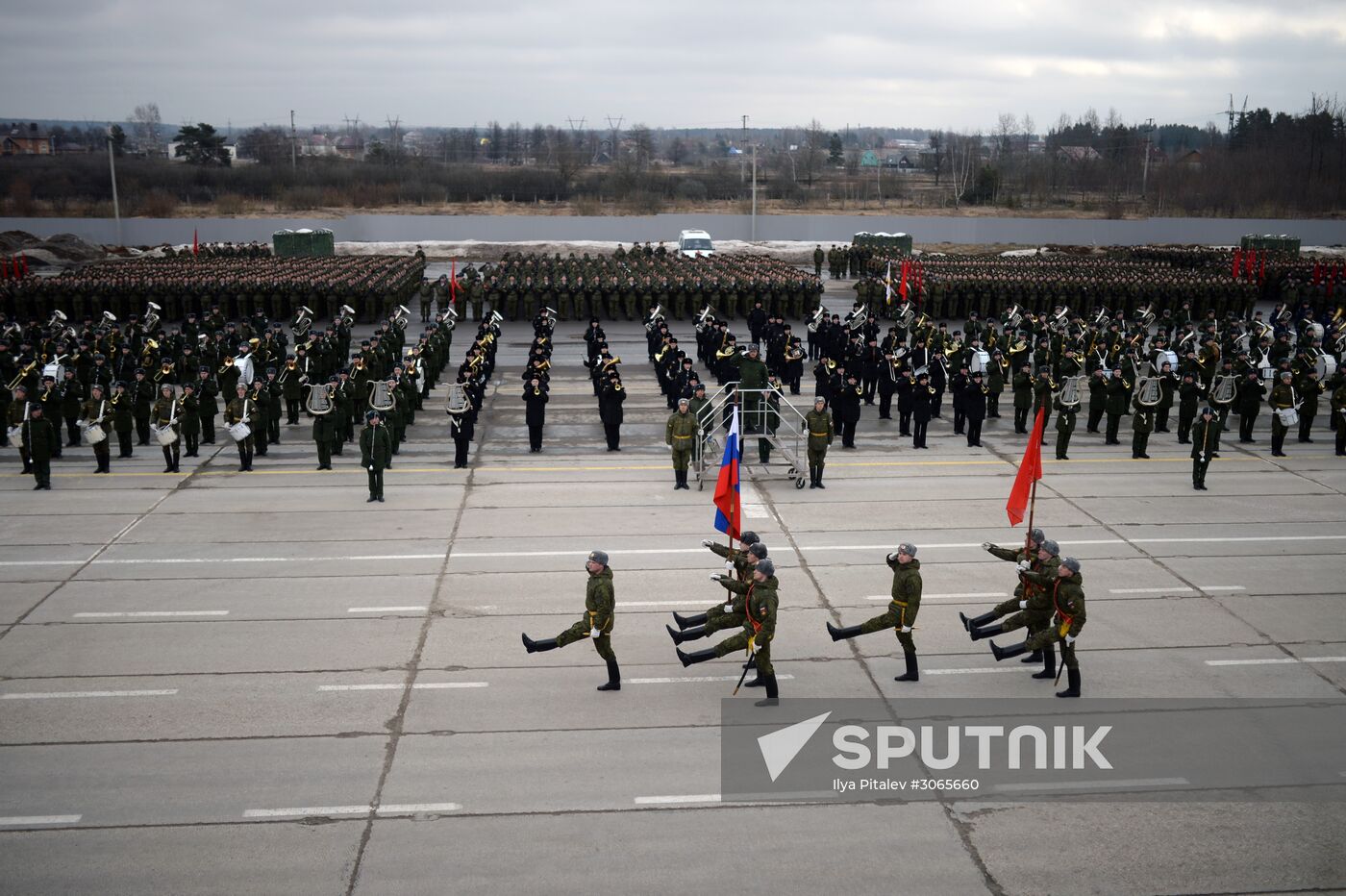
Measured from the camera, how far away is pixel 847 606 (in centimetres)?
1248

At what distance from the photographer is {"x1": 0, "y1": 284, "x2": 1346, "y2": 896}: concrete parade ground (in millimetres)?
7812

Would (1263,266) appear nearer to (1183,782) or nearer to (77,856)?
(1183,782)

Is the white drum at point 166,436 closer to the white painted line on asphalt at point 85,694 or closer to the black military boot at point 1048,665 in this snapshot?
the white painted line on asphalt at point 85,694

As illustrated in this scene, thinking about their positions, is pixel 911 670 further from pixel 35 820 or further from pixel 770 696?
pixel 35 820

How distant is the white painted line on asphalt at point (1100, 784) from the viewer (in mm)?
8742

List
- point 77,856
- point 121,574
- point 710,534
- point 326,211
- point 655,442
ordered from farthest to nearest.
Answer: point 326,211, point 655,442, point 710,534, point 121,574, point 77,856

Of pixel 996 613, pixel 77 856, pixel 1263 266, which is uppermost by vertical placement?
pixel 1263 266

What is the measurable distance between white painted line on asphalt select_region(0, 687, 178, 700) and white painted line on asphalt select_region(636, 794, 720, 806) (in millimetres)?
4621

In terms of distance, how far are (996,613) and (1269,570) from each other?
5.13 m

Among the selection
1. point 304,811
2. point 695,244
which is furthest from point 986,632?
point 695,244

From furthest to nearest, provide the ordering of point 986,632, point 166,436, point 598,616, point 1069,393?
point 1069,393 → point 166,436 → point 986,632 → point 598,616

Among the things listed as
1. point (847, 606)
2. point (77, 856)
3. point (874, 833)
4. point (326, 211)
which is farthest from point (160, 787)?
point (326, 211)

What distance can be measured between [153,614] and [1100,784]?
31.2 feet

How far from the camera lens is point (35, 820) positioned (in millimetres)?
8195
